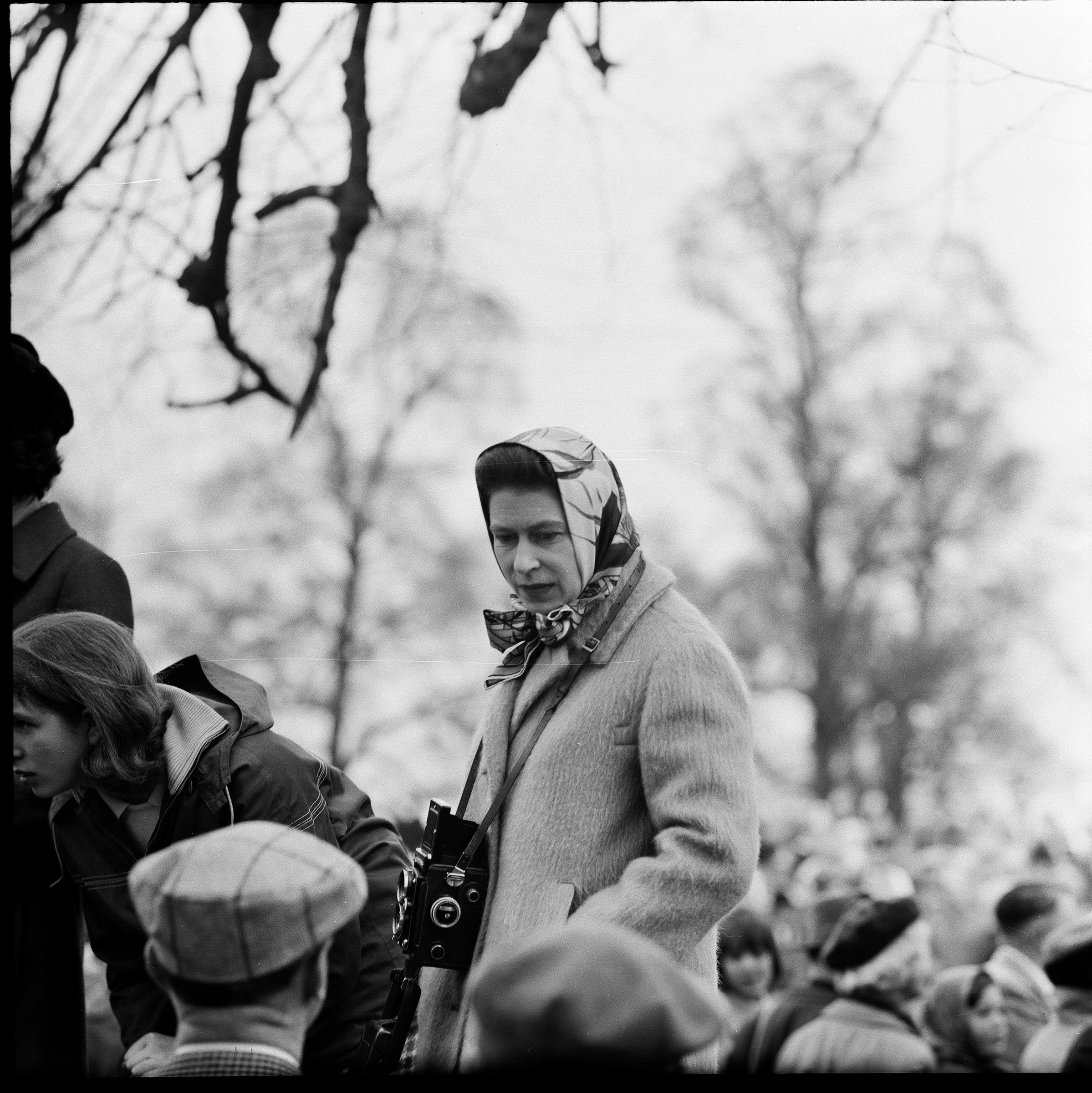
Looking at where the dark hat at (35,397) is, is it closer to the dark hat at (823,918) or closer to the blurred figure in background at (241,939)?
→ the blurred figure in background at (241,939)

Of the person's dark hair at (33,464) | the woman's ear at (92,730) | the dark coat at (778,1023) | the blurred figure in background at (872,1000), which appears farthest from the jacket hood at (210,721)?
the dark coat at (778,1023)

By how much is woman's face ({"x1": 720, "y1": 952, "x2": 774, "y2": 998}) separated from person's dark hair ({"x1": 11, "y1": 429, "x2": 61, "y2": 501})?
291cm

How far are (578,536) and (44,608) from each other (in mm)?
1109

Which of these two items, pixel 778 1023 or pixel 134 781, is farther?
pixel 778 1023

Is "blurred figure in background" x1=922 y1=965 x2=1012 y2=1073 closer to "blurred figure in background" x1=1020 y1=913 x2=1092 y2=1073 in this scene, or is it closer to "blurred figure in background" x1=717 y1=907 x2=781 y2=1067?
"blurred figure in background" x1=1020 y1=913 x2=1092 y2=1073

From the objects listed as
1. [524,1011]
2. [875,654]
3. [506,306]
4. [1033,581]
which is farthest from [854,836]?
[524,1011]

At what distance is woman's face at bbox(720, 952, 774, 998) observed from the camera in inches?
187

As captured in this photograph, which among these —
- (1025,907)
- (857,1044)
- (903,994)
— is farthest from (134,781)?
(1025,907)

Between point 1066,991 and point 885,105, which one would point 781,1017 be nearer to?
point 1066,991

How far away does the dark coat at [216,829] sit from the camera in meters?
2.47

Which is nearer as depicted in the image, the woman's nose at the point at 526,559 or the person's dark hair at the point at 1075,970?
the woman's nose at the point at 526,559

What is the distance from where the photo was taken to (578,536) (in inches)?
87.7

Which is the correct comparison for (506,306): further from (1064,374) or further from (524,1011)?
(524,1011)

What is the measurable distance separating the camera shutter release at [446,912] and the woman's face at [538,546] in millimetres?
459
